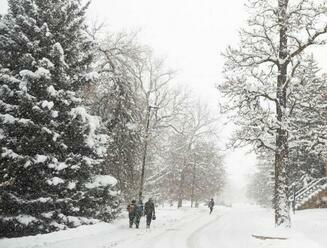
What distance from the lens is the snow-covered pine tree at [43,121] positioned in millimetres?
15602

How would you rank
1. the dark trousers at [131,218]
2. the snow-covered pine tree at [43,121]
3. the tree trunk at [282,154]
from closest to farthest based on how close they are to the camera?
the snow-covered pine tree at [43,121] → the tree trunk at [282,154] → the dark trousers at [131,218]

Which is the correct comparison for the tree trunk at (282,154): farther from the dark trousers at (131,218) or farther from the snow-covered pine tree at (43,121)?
the snow-covered pine tree at (43,121)

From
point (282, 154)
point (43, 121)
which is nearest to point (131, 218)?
point (282, 154)

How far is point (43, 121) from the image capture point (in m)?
16.5

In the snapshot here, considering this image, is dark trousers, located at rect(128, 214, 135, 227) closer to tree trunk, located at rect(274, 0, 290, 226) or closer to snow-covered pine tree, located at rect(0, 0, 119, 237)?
snow-covered pine tree, located at rect(0, 0, 119, 237)

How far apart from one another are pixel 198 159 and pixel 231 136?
3612cm

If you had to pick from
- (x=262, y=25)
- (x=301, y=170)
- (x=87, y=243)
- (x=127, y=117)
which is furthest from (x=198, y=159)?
(x=87, y=243)

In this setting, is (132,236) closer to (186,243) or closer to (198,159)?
(186,243)

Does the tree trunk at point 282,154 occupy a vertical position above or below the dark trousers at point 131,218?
above

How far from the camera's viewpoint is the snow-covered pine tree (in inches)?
614

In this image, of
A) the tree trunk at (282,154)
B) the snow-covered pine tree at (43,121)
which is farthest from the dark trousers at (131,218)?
the tree trunk at (282,154)

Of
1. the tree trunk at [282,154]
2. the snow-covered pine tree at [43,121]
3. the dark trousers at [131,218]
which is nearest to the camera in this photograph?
the snow-covered pine tree at [43,121]

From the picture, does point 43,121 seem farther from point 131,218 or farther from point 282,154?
point 282,154

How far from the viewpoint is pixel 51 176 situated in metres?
16.7
